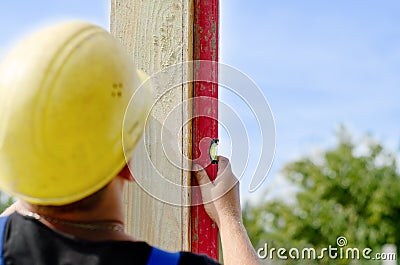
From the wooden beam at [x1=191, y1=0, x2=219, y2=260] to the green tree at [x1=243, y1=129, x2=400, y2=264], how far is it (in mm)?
14116

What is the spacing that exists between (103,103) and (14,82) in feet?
0.72

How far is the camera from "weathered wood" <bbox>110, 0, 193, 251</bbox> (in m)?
2.46

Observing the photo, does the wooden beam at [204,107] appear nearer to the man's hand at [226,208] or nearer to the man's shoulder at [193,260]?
the man's hand at [226,208]

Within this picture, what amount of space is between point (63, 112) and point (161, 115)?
835 millimetres

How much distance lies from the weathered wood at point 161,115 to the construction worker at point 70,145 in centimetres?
→ 61

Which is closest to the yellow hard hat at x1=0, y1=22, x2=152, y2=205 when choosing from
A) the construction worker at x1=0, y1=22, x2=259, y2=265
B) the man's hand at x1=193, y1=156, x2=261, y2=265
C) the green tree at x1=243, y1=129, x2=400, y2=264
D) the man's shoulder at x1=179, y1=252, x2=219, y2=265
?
the construction worker at x1=0, y1=22, x2=259, y2=265

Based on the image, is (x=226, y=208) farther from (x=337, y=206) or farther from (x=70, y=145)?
(x=337, y=206)

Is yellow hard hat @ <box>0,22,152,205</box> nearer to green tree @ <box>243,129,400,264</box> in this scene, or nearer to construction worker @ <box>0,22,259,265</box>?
construction worker @ <box>0,22,259,265</box>

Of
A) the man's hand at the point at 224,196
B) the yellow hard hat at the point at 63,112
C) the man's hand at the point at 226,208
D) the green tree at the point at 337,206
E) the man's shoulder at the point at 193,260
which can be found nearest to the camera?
the yellow hard hat at the point at 63,112

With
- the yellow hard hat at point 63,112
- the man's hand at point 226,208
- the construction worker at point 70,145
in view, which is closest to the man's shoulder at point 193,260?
the construction worker at point 70,145

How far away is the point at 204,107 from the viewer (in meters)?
2.53

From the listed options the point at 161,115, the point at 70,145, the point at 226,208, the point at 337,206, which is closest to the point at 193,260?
the point at 70,145

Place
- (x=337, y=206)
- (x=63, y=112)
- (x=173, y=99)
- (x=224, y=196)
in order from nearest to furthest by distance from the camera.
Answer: (x=63, y=112)
(x=224, y=196)
(x=173, y=99)
(x=337, y=206)

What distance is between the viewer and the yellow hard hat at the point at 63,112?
5.52 feet
